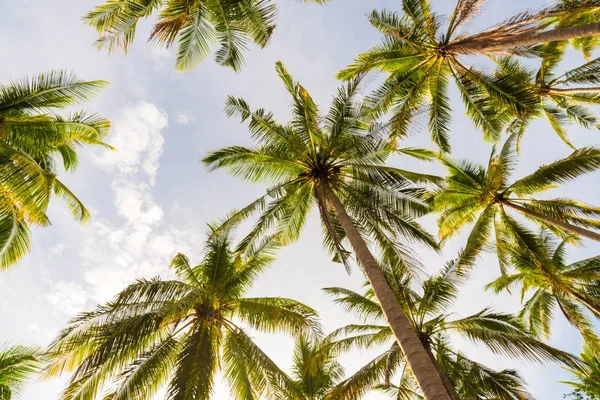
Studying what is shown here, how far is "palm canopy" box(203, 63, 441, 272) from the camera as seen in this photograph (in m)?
10.6

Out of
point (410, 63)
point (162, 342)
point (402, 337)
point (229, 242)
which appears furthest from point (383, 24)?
point (162, 342)

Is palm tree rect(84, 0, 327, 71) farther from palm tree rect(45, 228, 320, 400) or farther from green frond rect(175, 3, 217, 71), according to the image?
palm tree rect(45, 228, 320, 400)

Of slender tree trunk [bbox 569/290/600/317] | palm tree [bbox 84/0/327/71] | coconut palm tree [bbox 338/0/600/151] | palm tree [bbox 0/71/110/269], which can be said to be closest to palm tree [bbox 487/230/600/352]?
slender tree trunk [bbox 569/290/600/317]

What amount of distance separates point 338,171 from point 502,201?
633cm

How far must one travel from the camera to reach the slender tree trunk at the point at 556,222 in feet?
34.1

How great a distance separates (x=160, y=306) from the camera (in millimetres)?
10055

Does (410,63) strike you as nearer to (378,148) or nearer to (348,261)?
(378,148)

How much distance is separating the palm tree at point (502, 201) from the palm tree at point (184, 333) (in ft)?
21.6

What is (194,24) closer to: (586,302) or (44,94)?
(44,94)

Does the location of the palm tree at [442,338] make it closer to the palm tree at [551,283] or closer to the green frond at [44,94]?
the palm tree at [551,283]

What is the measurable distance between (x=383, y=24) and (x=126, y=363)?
42.1 feet

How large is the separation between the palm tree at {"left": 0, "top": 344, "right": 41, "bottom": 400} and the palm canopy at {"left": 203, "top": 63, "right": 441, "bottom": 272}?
6.44m

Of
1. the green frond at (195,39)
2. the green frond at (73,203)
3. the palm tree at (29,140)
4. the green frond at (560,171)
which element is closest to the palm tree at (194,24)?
the green frond at (195,39)

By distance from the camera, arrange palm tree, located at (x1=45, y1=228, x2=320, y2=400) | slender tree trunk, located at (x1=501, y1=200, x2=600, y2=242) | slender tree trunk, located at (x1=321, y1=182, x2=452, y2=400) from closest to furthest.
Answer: slender tree trunk, located at (x1=321, y1=182, x2=452, y2=400), palm tree, located at (x1=45, y1=228, x2=320, y2=400), slender tree trunk, located at (x1=501, y1=200, x2=600, y2=242)
